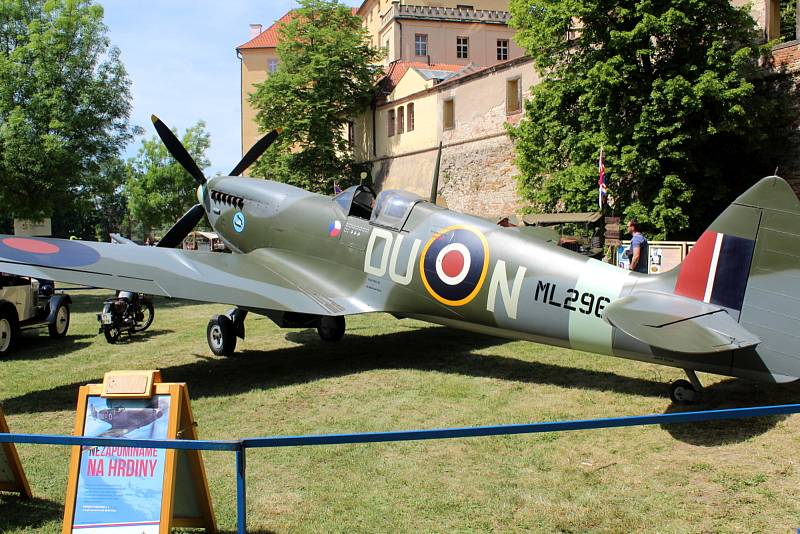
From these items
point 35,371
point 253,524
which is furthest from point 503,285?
point 35,371

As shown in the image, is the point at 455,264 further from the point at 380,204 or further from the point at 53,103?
the point at 53,103

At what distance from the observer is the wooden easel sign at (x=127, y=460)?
326 centimetres

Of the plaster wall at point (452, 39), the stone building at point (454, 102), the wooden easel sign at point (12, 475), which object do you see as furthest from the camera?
the plaster wall at point (452, 39)

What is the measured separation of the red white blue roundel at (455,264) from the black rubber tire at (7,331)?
7.05 m

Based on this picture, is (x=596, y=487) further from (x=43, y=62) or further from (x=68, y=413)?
(x=43, y=62)

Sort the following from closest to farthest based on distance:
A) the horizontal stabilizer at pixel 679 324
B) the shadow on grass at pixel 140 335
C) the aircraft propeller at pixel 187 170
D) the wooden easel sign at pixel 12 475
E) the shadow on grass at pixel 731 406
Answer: the wooden easel sign at pixel 12 475
the horizontal stabilizer at pixel 679 324
the shadow on grass at pixel 731 406
the shadow on grass at pixel 140 335
the aircraft propeller at pixel 187 170

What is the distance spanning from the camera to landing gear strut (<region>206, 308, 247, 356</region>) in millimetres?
9148

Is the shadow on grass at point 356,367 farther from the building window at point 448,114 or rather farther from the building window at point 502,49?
the building window at point 502,49

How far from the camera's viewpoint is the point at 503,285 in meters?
7.07

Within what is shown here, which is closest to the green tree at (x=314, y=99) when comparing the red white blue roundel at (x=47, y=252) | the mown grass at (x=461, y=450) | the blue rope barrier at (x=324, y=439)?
the red white blue roundel at (x=47, y=252)

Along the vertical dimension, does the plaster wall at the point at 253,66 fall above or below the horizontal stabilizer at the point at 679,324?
above

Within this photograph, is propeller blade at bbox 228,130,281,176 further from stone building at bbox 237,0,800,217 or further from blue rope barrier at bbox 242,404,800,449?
stone building at bbox 237,0,800,217

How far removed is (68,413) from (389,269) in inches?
159

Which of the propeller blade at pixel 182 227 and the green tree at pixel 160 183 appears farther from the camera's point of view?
the green tree at pixel 160 183
